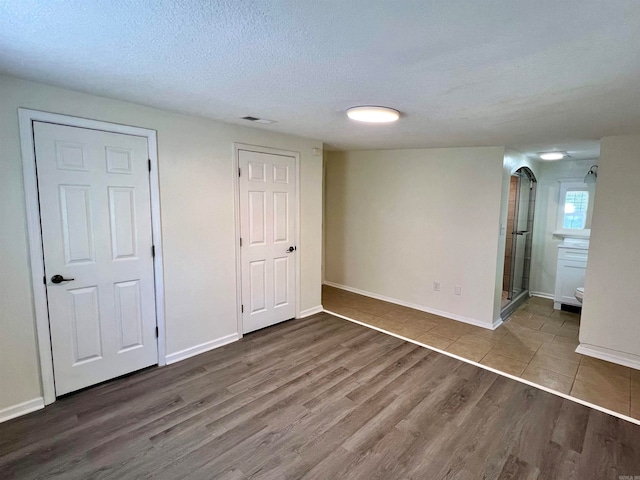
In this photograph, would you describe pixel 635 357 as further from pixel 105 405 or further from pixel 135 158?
pixel 135 158

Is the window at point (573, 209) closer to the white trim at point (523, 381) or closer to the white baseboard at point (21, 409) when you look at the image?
the white trim at point (523, 381)

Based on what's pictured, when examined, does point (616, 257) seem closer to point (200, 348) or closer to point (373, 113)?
point (373, 113)

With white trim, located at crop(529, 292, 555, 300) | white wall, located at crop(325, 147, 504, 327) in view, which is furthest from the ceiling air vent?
white trim, located at crop(529, 292, 555, 300)

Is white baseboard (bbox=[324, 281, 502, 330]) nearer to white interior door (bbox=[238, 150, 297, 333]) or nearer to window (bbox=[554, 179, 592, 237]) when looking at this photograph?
white interior door (bbox=[238, 150, 297, 333])

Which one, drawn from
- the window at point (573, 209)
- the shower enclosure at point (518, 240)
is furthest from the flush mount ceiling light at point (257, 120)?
the window at point (573, 209)

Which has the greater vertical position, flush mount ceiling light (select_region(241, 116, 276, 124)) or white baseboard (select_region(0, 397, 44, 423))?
flush mount ceiling light (select_region(241, 116, 276, 124))

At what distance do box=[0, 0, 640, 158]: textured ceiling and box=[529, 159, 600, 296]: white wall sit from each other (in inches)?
106

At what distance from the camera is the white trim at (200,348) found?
304 cm

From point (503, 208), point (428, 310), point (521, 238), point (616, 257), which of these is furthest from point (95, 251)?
point (521, 238)

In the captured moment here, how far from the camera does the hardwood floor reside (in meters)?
1.89

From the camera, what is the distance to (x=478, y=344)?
3.53 m

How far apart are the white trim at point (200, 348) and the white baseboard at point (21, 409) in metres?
0.92

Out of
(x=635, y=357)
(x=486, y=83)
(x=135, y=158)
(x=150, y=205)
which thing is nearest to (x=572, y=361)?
(x=635, y=357)

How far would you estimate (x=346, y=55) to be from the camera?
155cm
